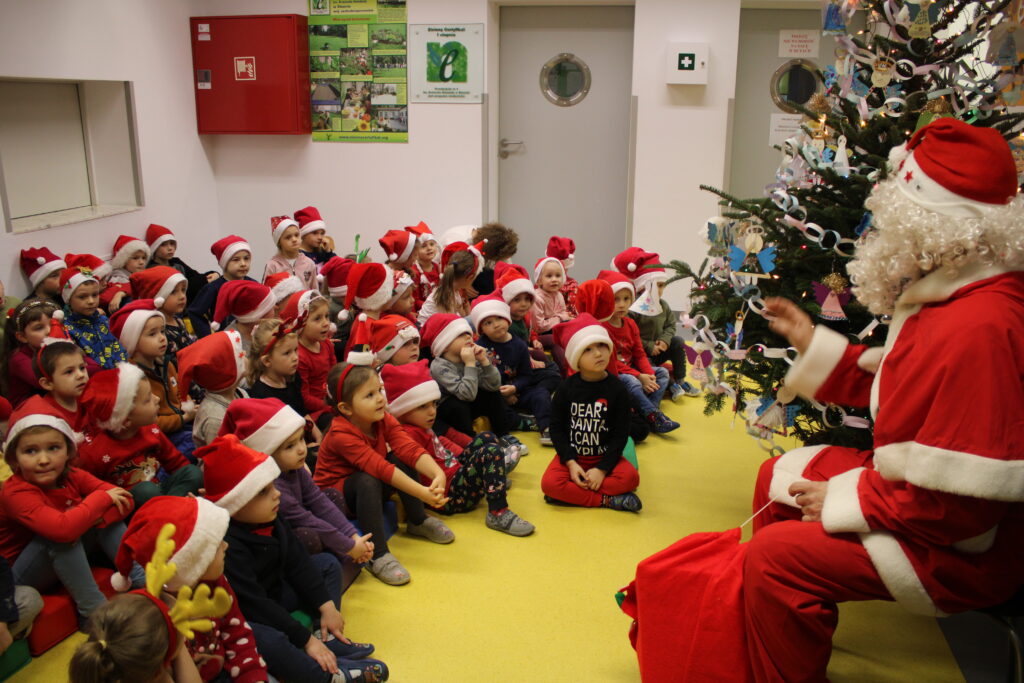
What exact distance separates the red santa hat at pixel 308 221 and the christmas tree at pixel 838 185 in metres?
3.55

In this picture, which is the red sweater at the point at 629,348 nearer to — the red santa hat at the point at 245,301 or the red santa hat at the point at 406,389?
the red santa hat at the point at 406,389

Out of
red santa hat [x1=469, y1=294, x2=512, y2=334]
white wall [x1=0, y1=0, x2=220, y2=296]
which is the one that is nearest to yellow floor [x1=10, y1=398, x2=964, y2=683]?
red santa hat [x1=469, y1=294, x2=512, y2=334]

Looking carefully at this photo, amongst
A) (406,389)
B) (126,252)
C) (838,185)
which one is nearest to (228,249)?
(126,252)

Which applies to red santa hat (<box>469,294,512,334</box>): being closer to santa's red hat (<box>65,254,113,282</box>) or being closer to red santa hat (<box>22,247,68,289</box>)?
santa's red hat (<box>65,254,113,282</box>)

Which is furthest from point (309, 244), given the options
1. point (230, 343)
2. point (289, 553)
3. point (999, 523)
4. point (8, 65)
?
point (999, 523)

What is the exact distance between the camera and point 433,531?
137 inches

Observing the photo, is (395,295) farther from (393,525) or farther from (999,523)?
(999,523)

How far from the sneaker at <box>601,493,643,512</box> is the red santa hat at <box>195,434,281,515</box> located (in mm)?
1718

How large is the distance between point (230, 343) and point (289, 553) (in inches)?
42.8

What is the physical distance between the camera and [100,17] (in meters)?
5.61

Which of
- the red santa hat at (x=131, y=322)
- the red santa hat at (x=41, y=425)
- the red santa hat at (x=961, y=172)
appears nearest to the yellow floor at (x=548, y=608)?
the red santa hat at (x=41, y=425)

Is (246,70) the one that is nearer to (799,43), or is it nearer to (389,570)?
(799,43)

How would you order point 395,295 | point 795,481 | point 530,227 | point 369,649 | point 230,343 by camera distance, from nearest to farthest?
point 795,481, point 369,649, point 230,343, point 395,295, point 530,227

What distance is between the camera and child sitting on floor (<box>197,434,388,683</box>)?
2436mm
